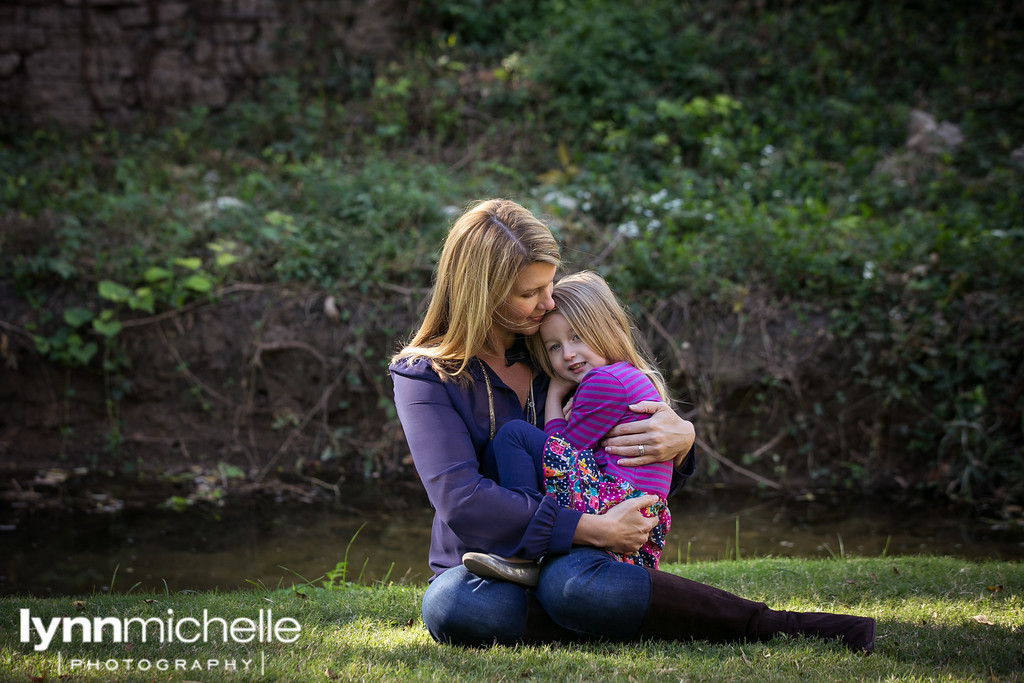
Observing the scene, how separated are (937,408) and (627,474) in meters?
3.77

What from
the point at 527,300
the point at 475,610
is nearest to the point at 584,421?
the point at 527,300

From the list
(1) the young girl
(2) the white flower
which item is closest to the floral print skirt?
(1) the young girl

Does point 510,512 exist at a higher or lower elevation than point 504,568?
higher

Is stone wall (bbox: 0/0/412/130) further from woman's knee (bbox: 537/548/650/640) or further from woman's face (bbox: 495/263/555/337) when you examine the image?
woman's knee (bbox: 537/548/650/640)

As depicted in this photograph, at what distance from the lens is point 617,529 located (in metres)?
2.67

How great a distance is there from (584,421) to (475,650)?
0.84 meters

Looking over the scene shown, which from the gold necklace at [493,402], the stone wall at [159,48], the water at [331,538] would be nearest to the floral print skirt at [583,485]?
the gold necklace at [493,402]

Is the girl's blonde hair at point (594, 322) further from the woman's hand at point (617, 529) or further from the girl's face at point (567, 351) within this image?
the woman's hand at point (617, 529)

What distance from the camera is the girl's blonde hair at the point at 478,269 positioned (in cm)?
283

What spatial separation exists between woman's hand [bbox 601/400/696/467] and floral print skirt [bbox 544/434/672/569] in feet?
0.28

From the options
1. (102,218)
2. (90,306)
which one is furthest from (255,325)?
(102,218)

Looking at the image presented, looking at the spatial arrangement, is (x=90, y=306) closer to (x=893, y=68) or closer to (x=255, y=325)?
(x=255, y=325)

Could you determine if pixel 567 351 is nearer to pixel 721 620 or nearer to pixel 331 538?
pixel 721 620

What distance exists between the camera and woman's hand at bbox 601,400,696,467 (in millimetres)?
2830
